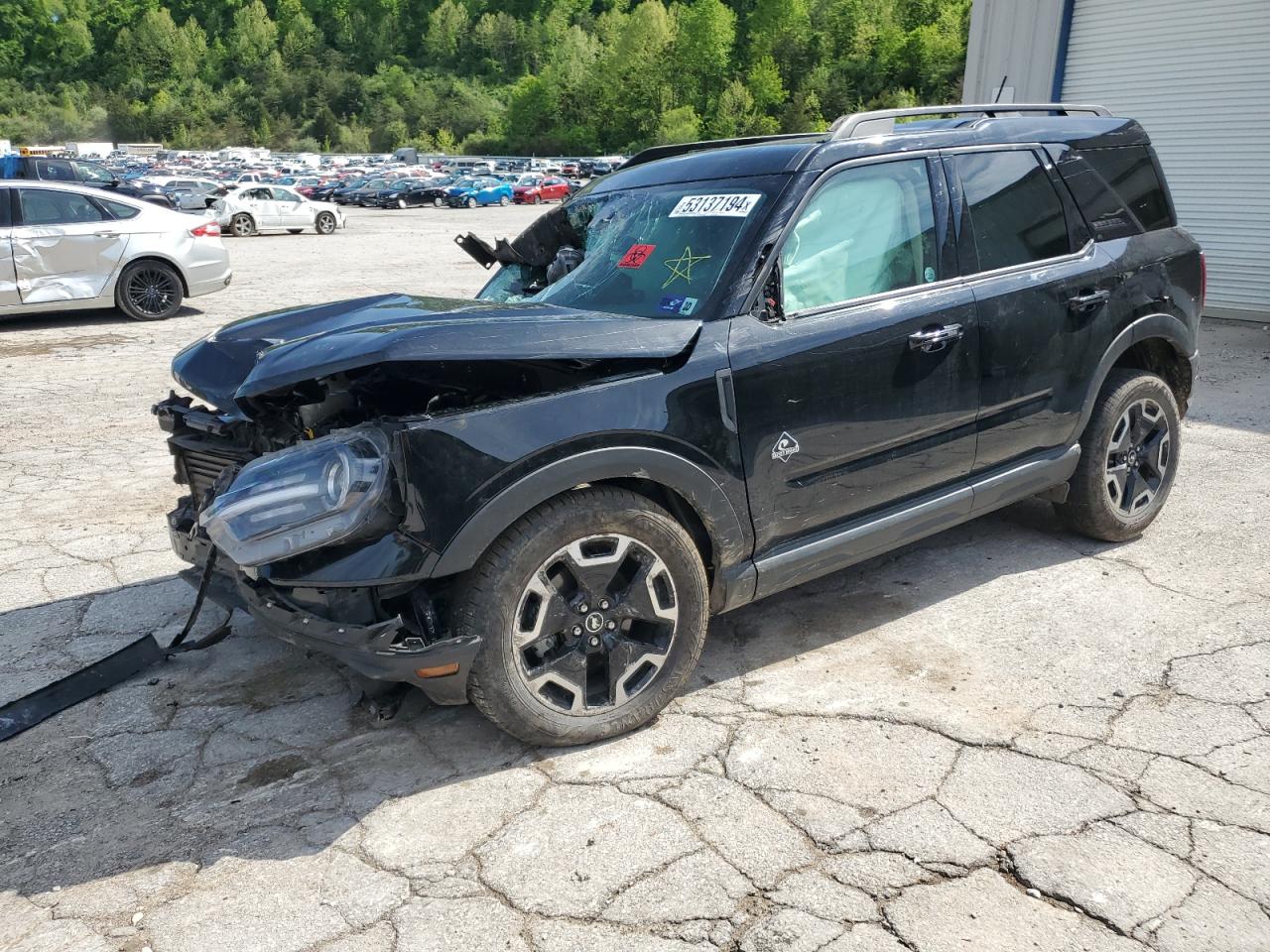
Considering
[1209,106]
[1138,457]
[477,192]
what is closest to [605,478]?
[1138,457]

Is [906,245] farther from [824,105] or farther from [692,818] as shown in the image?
[824,105]

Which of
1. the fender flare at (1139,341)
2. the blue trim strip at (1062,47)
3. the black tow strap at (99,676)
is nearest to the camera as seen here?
the black tow strap at (99,676)

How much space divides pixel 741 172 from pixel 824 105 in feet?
363

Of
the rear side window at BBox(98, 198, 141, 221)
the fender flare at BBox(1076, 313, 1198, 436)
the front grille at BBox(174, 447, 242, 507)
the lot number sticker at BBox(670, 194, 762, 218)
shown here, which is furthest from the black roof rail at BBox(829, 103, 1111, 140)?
the rear side window at BBox(98, 198, 141, 221)

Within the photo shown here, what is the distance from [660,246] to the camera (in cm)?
375

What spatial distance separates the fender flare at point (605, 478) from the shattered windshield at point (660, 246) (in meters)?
0.59

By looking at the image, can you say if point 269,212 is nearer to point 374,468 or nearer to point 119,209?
point 119,209

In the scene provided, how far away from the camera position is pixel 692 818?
287cm

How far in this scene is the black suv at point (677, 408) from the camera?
2.89 m

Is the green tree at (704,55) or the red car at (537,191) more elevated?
the green tree at (704,55)

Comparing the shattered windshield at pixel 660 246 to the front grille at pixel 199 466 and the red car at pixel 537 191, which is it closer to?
the front grille at pixel 199 466

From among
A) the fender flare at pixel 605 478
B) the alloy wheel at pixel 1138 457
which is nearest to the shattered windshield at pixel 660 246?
the fender flare at pixel 605 478

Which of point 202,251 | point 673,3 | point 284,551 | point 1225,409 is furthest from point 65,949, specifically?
point 673,3

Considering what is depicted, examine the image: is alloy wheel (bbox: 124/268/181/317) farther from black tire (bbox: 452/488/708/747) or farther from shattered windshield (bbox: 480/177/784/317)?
black tire (bbox: 452/488/708/747)
